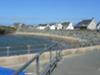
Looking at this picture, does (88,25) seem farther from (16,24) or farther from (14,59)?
(14,59)

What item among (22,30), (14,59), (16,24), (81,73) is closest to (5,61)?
(14,59)

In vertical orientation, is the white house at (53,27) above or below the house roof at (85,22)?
below

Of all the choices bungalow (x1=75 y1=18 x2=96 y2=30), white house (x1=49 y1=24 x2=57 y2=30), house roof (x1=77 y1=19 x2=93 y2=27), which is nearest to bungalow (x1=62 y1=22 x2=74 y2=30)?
white house (x1=49 y1=24 x2=57 y2=30)

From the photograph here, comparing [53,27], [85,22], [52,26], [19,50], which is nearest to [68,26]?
[53,27]

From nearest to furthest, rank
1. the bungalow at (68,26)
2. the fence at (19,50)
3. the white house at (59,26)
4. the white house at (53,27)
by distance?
1. the fence at (19,50)
2. the bungalow at (68,26)
3. the white house at (59,26)
4. the white house at (53,27)

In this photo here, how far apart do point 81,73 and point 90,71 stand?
29.8 inches

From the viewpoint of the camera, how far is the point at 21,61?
60.8 ft

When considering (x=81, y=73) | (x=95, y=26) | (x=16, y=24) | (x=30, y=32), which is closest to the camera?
(x=81, y=73)

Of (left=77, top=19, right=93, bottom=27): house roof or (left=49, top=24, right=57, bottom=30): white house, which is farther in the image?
(left=49, top=24, right=57, bottom=30): white house

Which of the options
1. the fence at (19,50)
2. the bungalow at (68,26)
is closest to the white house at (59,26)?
the bungalow at (68,26)

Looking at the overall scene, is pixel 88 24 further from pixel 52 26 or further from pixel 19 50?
pixel 19 50

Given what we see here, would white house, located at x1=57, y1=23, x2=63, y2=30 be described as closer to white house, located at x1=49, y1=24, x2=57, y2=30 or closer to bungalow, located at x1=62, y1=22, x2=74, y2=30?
bungalow, located at x1=62, y1=22, x2=74, y2=30

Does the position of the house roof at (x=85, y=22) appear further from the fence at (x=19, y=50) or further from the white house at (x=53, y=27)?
the fence at (x=19, y=50)

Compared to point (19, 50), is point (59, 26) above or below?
above
